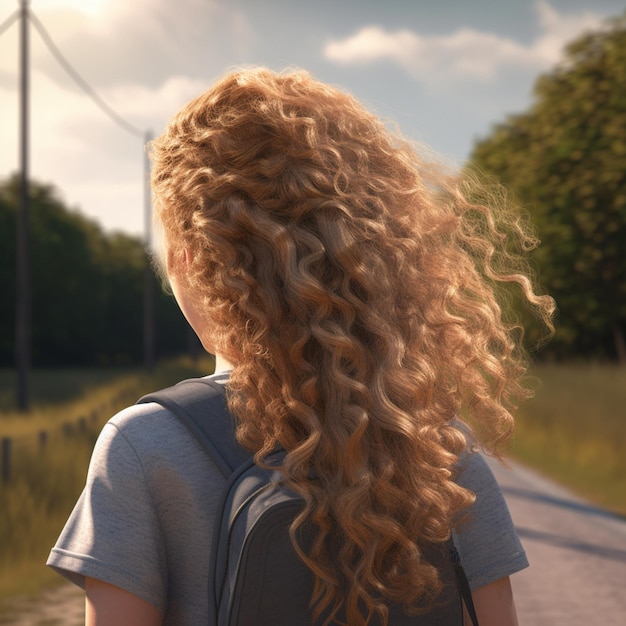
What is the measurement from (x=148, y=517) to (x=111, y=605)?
131mm

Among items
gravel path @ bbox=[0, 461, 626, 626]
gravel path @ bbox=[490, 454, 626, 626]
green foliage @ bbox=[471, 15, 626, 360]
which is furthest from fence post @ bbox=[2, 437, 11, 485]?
green foliage @ bbox=[471, 15, 626, 360]

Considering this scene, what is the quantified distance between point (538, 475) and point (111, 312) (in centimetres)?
6830

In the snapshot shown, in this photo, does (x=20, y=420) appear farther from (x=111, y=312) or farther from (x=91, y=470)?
(x=111, y=312)

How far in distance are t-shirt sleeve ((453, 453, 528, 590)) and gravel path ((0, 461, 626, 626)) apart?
399 centimetres

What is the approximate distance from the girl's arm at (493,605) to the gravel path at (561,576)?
13.0 feet

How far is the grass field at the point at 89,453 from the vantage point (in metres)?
7.08

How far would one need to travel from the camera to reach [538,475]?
39.6ft

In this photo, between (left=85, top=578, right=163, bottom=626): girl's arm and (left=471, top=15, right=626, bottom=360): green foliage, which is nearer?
(left=85, top=578, right=163, bottom=626): girl's arm

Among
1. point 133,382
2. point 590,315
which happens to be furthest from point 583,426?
point 133,382

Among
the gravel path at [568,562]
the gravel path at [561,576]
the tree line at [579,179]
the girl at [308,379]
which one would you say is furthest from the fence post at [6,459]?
the tree line at [579,179]

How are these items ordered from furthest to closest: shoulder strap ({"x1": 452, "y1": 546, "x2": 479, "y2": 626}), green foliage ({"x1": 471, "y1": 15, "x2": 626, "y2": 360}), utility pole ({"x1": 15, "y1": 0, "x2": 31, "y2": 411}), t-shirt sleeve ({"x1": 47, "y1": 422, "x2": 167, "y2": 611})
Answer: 1. green foliage ({"x1": 471, "y1": 15, "x2": 626, "y2": 360})
2. utility pole ({"x1": 15, "y1": 0, "x2": 31, "y2": 411})
3. shoulder strap ({"x1": 452, "y1": 546, "x2": 479, "y2": 626})
4. t-shirt sleeve ({"x1": 47, "y1": 422, "x2": 167, "y2": 611})

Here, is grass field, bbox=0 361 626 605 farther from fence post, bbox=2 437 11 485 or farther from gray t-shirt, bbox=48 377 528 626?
gray t-shirt, bbox=48 377 528 626

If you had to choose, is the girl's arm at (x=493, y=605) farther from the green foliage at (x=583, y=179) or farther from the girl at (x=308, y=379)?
the green foliage at (x=583, y=179)

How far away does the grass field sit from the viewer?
708cm
